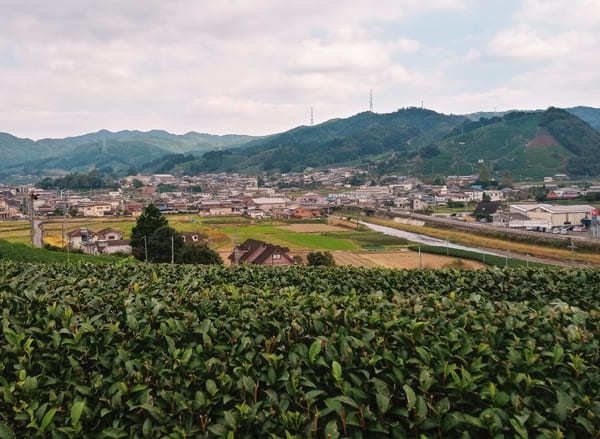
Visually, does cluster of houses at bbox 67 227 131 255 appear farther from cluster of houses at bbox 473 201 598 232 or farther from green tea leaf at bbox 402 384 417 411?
cluster of houses at bbox 473 201 598 232

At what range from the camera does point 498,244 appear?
→ 29875 mm

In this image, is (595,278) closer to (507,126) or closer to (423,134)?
(507,126)

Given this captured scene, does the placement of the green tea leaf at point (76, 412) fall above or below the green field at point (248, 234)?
above

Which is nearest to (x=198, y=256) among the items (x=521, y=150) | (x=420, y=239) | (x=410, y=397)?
(x=410, y=397)

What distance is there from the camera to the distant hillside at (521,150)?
83.6 m

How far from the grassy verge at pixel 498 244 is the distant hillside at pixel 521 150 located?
160 feet

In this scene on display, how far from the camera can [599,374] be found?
2355 mm

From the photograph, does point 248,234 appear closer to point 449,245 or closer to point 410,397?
point 449,245

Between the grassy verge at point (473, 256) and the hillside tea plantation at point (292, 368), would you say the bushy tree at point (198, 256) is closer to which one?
the grassy verge at point (473, 256)

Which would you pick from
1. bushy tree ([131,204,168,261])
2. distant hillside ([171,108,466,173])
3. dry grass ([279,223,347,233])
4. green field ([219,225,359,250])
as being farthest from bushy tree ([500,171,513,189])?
bushy tree ([131,204,168,261])

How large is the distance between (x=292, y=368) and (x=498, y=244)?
30248mm

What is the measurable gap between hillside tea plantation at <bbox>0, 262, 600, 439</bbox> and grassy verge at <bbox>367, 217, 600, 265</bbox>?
23.9m

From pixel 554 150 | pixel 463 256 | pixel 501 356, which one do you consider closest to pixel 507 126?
pixel 554 150

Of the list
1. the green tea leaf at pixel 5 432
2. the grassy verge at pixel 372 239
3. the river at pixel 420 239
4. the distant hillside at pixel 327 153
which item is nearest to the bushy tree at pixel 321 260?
the grassy verge at pixel 372 239
